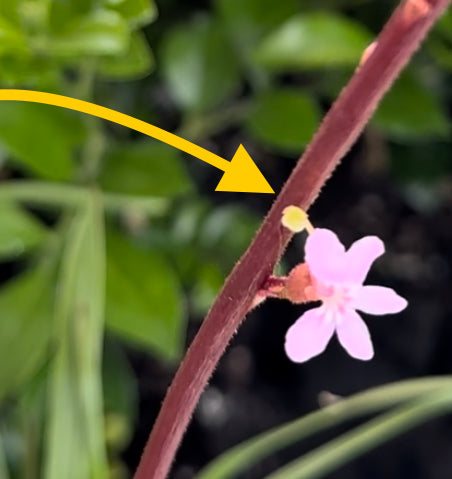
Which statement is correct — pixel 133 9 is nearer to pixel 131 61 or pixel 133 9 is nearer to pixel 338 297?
pixel 131 61

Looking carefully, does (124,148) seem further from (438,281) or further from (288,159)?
(438,281)

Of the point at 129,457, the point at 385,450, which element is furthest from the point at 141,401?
the point at 385,450

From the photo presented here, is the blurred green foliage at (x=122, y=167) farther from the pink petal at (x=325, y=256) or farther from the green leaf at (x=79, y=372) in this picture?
the pink petal at (x=325, y=256)

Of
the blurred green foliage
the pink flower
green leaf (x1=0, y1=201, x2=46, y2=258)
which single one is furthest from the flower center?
green leaf (x1=0, y1=201, x2=46, y2=258)

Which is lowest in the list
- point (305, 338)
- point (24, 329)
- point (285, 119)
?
point (305, 338)

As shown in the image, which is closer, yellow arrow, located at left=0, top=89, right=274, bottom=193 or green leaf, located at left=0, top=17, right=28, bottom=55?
yellow arrow, located at left=0, top=89, right=274, bottom=193

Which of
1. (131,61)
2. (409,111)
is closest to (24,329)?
(131,61)

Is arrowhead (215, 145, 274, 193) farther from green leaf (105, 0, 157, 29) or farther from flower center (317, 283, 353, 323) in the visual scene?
green leaf (105, 0, 157, 29)
